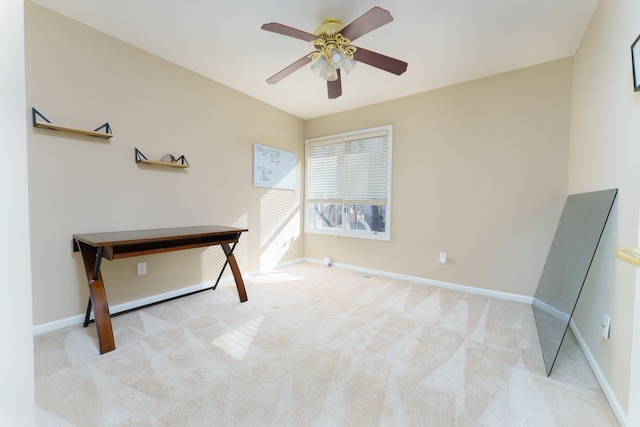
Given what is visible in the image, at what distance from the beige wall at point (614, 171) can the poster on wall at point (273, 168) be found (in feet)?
11.3

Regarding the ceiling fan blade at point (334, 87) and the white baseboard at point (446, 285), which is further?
the white baseboard at point (446, 285)

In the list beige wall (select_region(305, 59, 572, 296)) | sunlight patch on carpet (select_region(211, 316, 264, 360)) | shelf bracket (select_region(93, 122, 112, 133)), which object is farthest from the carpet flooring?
shelf bracket (select_region(93, 122, 112, 133))

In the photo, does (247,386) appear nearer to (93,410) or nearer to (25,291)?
(93,410)

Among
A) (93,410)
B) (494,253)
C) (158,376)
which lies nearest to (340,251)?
(494,253)

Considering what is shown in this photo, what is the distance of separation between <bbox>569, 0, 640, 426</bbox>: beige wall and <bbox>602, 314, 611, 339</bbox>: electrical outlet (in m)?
0.04

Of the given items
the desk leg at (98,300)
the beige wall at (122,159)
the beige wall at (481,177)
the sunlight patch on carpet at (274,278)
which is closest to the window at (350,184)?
the beige wall at (481,177)

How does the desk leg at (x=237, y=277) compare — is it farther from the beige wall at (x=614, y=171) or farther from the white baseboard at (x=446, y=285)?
the beige wall at (x=614, y=171)

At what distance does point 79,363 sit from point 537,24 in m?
4.25

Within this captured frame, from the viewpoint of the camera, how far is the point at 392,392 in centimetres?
152

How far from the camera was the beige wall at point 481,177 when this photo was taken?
2.72 m

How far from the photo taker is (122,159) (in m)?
2.49

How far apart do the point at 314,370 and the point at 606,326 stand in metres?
1.79

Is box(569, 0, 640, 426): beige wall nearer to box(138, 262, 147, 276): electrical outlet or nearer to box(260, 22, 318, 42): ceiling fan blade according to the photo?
box(260, 22, 318, 42): ceiling fan blade

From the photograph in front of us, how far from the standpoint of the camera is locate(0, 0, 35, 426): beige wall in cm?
70
